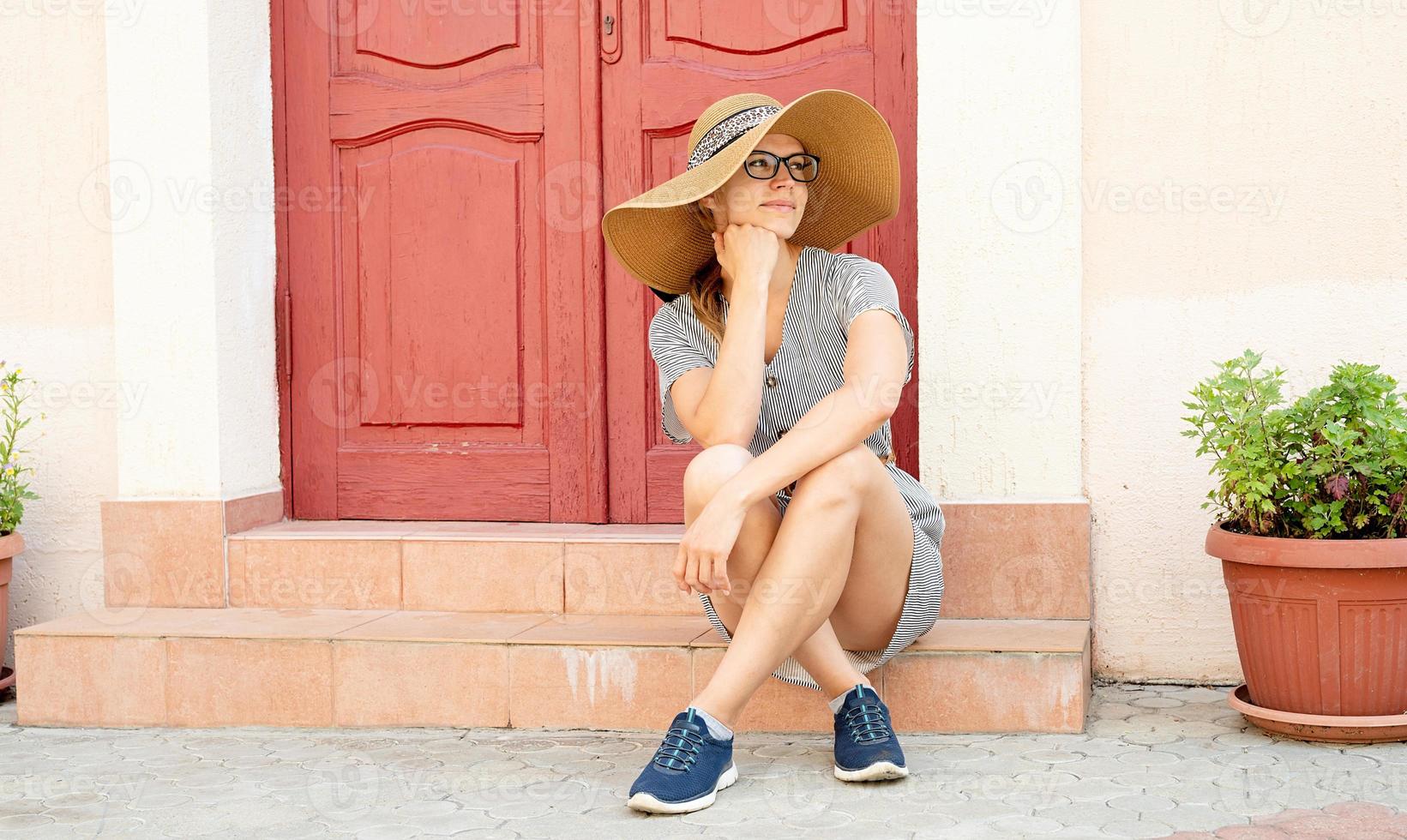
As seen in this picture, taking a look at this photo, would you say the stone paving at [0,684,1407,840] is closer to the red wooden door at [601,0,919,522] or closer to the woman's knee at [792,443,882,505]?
the woman's knee at [792,443,882,505]

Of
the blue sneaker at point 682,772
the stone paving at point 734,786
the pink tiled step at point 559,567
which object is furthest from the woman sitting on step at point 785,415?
the pink tiled step at point 559,567

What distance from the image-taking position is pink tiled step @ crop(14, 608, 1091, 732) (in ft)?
9.95

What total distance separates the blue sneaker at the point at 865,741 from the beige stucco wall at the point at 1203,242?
1.07m

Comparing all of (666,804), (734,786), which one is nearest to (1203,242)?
(734,786)

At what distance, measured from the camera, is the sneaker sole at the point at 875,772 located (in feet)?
8.54

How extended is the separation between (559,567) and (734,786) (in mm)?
1097

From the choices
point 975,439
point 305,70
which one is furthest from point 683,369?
point 305,70

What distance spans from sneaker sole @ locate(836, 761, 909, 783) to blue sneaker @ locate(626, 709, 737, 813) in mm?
280

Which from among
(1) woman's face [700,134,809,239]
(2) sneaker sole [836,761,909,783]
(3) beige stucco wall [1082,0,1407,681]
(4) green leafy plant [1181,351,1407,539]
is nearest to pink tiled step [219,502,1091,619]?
(3) beige stucco wall [1082,0,1407,681]

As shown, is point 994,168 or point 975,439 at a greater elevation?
point 994,168

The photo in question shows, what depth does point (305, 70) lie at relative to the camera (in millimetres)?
4125

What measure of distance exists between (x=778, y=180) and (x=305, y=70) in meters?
2.00

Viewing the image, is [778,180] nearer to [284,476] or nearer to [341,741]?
[341,741]

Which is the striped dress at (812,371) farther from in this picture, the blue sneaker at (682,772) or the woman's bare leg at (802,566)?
the blue sneaker at (682,772)
